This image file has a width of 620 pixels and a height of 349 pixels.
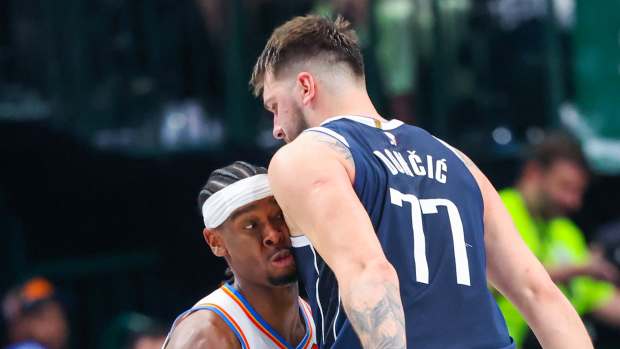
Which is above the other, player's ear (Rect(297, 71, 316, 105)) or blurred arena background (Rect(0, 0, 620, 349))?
player's ear (Rect(297, 71, 316, 105))

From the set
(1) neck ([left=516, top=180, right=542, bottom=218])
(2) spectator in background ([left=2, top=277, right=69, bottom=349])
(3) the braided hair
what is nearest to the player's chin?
(3) the braided hair

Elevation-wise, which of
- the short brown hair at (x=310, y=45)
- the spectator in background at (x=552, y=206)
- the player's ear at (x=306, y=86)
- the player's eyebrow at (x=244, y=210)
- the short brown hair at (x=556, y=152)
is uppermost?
the short brown hair at (x=310, y=45)

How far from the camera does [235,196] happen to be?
4043 mm

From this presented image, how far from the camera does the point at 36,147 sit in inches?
322

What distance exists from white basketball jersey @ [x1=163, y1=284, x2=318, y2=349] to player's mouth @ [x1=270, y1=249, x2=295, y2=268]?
0.21 metres

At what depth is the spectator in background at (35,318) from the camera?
7211 mm

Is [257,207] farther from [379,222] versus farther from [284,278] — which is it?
[379,222]

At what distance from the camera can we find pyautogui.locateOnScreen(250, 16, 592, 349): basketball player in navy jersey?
3.27 meters

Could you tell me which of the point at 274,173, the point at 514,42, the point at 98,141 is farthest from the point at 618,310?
the point at 274,173

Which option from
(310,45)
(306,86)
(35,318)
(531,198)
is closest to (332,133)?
(306,86)

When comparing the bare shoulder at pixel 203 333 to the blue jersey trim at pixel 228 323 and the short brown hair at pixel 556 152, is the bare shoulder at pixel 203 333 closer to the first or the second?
the blue jersey trim at pixel 228 323

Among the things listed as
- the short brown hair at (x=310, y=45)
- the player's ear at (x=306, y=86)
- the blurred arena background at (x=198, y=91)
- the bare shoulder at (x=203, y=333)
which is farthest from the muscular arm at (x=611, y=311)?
the player's ear at (x=306, y=86)

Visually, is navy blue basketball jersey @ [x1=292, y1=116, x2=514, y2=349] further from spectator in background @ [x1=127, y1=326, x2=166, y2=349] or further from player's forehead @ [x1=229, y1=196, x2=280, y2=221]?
spectator in background @ [x1=127, y1=326, x2=166, y2=349]

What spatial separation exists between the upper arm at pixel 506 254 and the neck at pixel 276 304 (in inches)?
27.2
